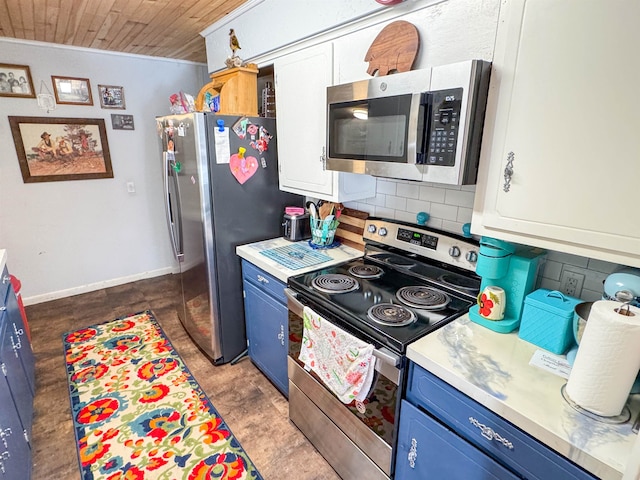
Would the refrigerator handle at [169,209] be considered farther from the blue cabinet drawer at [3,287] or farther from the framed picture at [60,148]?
the framed picture at [60,148]

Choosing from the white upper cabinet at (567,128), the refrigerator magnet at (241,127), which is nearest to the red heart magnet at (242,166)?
the refrigerator magnet at (241,127)

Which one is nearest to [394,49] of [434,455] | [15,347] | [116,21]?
[434,455]

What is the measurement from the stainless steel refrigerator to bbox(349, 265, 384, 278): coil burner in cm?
89

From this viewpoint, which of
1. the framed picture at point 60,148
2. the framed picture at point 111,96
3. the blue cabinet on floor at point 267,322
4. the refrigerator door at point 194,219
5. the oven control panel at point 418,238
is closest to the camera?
the oven control panel at point 418,238

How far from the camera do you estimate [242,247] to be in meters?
2.31

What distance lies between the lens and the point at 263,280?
2.08m

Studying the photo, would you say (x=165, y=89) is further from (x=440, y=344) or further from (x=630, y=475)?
(x=630, y=475)

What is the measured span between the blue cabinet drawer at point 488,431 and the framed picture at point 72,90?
3.69 meters

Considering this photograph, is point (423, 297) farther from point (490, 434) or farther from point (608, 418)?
point (608, 418)

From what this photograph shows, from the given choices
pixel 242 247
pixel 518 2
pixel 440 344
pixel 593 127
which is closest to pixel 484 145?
pixel 593 127

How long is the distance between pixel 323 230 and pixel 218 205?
0.69 m

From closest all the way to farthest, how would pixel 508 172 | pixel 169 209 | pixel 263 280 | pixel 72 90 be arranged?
1. pixel 508 172
2. pixel 263 280
3. pixel 169 209
4. pixel 72 90

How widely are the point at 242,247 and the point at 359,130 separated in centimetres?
120

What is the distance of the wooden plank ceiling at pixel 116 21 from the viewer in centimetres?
212
